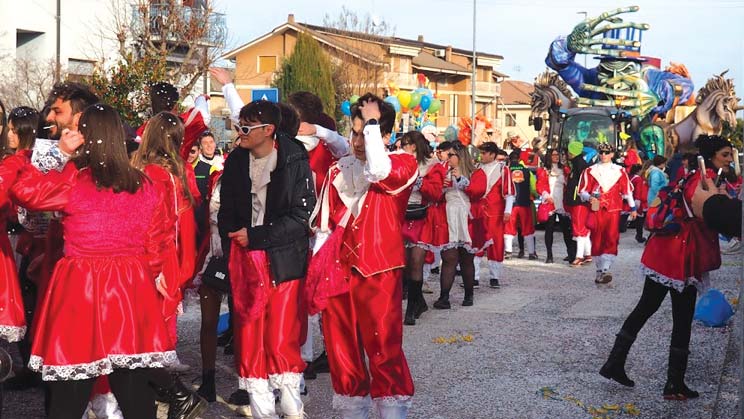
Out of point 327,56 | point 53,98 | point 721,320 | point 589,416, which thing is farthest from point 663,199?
point 327,56

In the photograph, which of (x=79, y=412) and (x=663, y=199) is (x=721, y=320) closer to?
(x=663, y=199)

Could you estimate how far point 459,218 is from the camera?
11.3m

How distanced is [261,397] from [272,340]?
33 centimetres

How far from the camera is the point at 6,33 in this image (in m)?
28.0

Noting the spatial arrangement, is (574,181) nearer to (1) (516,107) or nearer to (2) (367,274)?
(2) (367,274)

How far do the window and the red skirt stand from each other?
192 ft

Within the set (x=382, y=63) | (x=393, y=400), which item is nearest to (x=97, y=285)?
(x=393, y=400)

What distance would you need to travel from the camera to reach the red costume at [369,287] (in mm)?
5367

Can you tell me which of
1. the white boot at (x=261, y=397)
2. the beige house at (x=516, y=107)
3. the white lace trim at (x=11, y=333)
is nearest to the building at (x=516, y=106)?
the beige house at (x=516, y=107)

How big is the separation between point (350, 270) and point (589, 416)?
7.15 ft

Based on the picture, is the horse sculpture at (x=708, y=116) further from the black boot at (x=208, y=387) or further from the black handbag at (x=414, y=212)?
the black boot at (x=208, y=387)

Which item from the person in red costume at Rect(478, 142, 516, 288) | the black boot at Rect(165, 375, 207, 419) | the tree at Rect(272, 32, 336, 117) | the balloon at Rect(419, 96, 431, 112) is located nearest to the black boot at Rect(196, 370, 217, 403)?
the black boot at Rect(165, 375, 207, 419)

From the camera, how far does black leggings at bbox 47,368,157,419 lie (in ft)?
14.8

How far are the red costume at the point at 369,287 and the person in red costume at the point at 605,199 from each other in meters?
8.68
